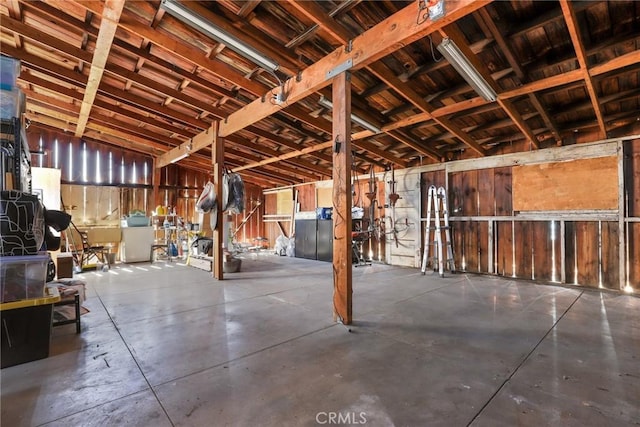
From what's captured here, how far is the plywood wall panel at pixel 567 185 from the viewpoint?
14.8 ft

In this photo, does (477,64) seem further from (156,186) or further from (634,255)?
(156,186)

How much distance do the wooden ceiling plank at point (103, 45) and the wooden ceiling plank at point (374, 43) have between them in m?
1.90

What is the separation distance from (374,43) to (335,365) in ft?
9.34

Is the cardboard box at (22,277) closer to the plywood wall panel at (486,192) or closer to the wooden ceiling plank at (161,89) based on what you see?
the wooden ceiling plank at (161,89)

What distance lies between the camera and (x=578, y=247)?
4828mm

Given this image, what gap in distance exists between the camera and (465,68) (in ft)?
10.0

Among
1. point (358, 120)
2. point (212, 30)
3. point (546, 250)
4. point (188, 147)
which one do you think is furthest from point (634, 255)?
point (188, 147)

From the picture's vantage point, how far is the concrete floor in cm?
160

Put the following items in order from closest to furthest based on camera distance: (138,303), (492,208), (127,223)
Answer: (138,303), (492,208), (127,223)

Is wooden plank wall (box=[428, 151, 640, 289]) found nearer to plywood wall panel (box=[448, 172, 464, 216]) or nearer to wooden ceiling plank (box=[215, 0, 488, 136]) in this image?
plywood wall panel (box=[448, 172, 464, 216])

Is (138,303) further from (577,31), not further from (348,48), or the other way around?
(577,31)

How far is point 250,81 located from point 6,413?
4006mm

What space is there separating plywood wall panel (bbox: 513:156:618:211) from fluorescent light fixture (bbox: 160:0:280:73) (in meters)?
4.79

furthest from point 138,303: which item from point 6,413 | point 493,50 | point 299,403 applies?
point 493,50
